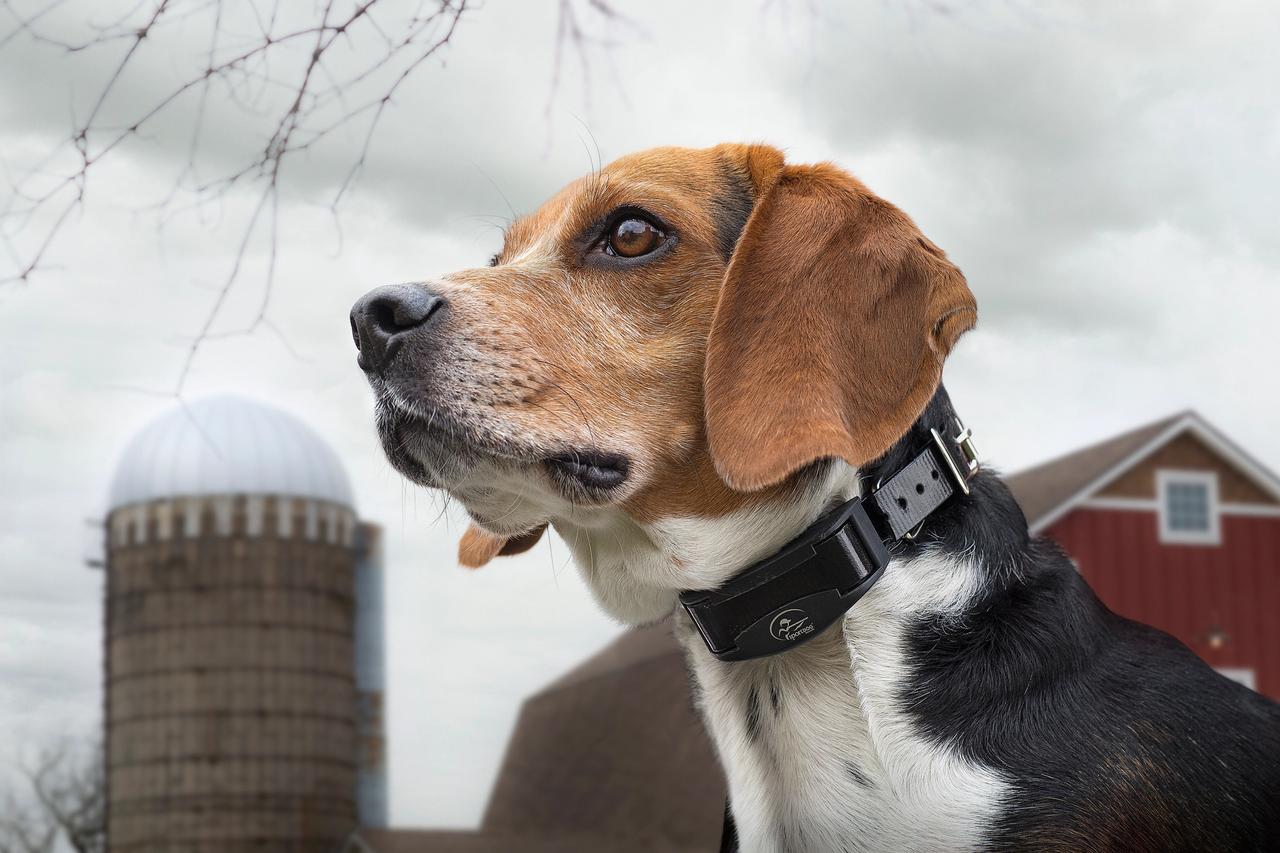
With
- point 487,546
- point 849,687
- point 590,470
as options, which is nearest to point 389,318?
point 590,470

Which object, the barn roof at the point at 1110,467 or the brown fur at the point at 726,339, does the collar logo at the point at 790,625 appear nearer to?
the brown fur at the point at 726,339

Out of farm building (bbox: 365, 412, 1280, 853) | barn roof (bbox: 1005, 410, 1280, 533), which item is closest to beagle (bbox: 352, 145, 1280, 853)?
farm building (bbox: 365, 412, 1280, 853)

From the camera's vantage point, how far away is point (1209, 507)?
1469 cm

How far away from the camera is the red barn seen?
45.6 ft

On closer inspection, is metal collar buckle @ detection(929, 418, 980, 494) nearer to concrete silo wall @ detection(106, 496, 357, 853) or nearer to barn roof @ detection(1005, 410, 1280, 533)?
concrete silo wall @ detection(106, 496, 357, 853)

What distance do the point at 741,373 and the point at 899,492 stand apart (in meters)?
0.43

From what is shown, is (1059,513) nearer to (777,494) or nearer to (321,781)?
(321,781)

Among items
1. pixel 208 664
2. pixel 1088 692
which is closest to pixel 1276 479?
pixel 208 664

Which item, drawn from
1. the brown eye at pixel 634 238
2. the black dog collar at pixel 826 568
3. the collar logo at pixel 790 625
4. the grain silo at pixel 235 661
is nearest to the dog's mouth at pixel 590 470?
the black dog collar at pixel 826 568

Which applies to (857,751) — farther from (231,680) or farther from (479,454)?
(231,680)

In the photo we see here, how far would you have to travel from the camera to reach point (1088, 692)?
2680 millimetres

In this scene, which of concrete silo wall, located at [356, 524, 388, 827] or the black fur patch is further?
concrete silo wall, located at [356, 524, 388, 827]

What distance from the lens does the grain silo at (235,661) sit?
1222 cm

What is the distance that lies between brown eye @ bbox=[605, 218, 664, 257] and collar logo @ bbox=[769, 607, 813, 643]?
926 millimetres
